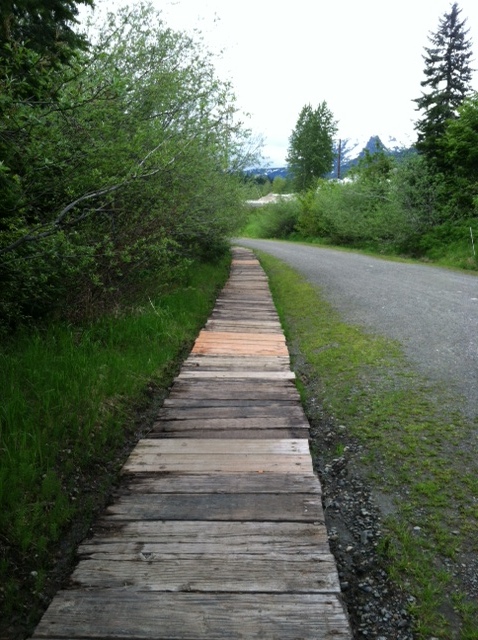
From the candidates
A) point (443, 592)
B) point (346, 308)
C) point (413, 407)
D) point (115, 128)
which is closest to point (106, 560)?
point (443, 592)

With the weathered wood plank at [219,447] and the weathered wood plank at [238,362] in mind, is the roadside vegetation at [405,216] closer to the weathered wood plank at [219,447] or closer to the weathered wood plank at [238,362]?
the weathered wood plank at [238,362]

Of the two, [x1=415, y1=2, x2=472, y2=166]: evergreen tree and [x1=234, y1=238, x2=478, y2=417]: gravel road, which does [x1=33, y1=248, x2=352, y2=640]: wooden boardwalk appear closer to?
[x1=234, y1=238, x2=478, y2=417]: gravel road

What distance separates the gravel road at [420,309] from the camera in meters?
5.21

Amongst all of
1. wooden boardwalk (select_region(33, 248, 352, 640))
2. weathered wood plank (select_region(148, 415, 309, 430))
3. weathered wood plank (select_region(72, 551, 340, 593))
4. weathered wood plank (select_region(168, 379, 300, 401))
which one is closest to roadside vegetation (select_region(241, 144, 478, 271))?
weathered wood plank (select_region(168, 379, 300, 401))

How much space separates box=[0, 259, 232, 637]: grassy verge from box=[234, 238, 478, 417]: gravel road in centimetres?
A: 290

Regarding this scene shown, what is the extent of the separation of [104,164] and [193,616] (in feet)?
13.2

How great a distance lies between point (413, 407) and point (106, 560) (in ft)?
9.55

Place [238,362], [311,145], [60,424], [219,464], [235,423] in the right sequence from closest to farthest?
[219,464]
[60,424]
[235,423]
[238,362]
[311,145]

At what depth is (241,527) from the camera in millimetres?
2422

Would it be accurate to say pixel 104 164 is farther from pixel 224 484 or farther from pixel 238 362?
Answer: pixel 224 484

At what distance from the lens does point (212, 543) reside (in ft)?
7.54

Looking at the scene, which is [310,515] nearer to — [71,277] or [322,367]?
[322,367]

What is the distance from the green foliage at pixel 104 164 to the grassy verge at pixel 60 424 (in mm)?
534

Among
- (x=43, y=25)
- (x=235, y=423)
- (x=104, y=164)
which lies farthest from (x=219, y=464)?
(x=43, y=25)
